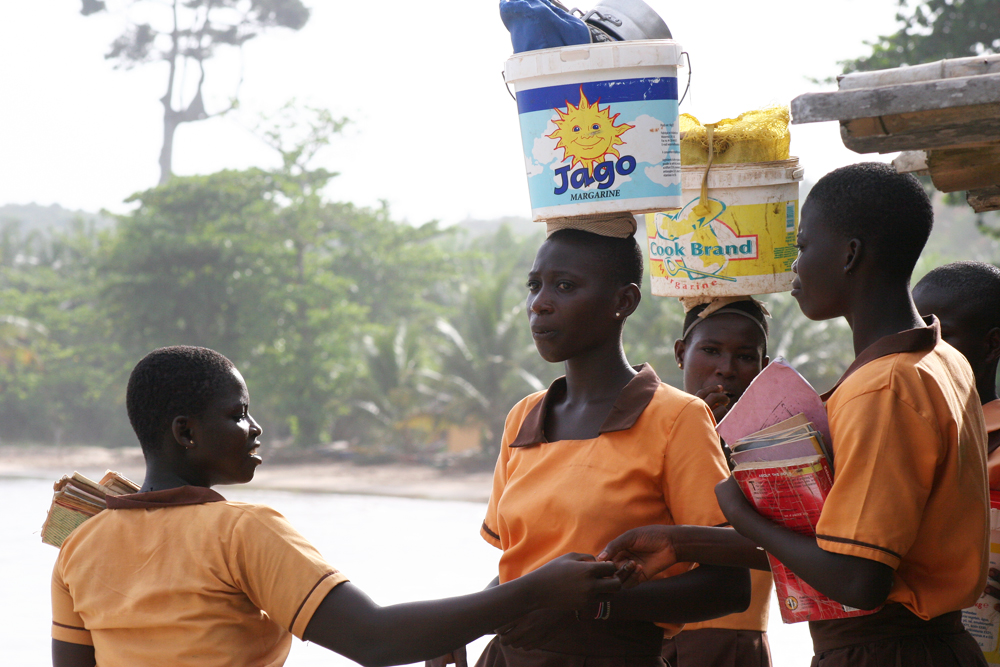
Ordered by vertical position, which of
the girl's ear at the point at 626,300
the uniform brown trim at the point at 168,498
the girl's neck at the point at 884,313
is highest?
the girl's ear at the point at 626,300

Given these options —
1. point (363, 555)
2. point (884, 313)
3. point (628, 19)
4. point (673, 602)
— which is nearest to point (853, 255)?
point (884, 313)

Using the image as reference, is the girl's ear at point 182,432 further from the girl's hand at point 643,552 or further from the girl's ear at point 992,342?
the girl's ear at point 992,342

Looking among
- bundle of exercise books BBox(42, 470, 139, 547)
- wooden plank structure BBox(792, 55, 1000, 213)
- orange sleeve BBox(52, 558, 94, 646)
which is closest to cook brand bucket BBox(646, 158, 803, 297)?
wooden plank structure BBox(792, 55, 1000, 213)

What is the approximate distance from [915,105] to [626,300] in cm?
76

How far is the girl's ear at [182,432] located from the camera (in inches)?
76.7

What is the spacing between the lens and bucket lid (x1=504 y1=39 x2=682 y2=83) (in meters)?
2.29

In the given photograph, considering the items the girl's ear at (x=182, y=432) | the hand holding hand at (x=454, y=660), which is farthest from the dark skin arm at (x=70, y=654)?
the hand holding hand at (x=454, y=660)

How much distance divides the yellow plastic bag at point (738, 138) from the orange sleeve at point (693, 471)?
3.44 ft

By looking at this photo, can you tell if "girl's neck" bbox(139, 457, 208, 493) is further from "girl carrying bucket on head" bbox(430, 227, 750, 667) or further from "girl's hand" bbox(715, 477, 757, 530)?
"girl's hand" bbox(715, 477, 757, 530)

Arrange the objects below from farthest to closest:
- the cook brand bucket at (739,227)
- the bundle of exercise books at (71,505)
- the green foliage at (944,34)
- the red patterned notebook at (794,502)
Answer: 1. the green foliage at (944,34)
2. the cook brand bucket at (739,227)
3. the bundle of exercise books at (71,505)
4. the red patterned notebook at (794,502)

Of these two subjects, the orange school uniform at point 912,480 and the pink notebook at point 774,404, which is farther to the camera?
the pink notebook at point 774,404

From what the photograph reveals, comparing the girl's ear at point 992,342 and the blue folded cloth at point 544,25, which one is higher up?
the blue folded cloth at point 544,25

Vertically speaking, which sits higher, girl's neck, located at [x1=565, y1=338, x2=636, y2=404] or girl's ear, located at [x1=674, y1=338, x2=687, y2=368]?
girl's neck, located at [x1=565, y1=338, x2=636, y2=404]

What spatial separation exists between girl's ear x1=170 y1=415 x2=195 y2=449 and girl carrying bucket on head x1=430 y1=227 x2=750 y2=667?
2.28ft
